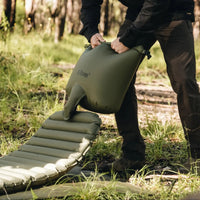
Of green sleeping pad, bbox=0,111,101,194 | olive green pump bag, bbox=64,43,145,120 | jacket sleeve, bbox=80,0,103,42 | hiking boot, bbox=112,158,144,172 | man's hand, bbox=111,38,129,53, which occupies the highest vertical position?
jacket sleeve, bbox=80,0,103,42

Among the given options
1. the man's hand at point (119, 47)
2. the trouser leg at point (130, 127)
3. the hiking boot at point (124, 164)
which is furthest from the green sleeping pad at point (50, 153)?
the man's hand at point (119, 47)

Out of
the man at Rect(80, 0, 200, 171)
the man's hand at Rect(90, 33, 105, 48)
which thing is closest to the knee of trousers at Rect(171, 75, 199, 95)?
the man at Rect(80, 0, 200, 171)

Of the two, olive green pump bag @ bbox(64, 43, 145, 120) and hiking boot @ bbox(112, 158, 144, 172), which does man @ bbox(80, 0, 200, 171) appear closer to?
olive green pump bag @ bbox(64, 43, 145, 120)

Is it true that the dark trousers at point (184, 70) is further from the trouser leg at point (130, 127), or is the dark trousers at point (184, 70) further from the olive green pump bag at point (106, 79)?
the trouser leg at point (130, 127)

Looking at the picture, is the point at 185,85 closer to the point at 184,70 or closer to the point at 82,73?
the point at 184,70

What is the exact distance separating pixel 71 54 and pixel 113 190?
8237 millimetres

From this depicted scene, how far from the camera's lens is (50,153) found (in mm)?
2703

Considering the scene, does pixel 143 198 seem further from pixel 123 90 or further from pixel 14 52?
pixel 14 52

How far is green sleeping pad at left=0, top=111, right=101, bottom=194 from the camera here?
7.58 ft

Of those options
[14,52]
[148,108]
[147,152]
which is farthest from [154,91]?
[147,152]

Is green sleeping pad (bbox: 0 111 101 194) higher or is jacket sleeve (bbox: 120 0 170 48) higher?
jacket sleeve (bbox: 120 0 170 48)

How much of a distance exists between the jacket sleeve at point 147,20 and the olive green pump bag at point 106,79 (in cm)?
8

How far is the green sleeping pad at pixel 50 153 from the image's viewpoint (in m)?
2.31

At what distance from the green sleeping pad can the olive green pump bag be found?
5.4 inches
